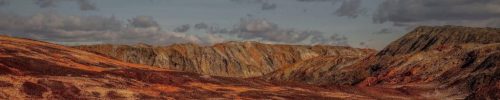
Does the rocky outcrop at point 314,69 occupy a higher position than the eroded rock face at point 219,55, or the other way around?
the eroded rock face at point 219,55

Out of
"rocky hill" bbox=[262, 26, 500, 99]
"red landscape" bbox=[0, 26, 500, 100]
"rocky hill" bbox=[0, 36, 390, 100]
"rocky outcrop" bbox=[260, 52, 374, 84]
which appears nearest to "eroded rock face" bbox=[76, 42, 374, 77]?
"rocky outcrop" bbox=[260, 52, 374, 84]

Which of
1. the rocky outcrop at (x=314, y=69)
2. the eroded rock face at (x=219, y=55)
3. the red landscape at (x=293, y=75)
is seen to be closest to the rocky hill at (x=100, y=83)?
the red landscape at (x=293, y=75)

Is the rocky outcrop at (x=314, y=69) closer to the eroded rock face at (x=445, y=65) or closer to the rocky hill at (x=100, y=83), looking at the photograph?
the eroded rock face at (x=445, y=65)

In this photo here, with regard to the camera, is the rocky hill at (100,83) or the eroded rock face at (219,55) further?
the eroded rock face at (219,55)

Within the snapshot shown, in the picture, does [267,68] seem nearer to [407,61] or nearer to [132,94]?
[407,61]

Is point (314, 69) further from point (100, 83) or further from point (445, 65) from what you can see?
point (100, 83)

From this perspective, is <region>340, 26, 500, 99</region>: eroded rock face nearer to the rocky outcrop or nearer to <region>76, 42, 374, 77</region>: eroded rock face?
the rocky outcrop

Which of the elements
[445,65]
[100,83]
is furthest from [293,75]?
[100,83]

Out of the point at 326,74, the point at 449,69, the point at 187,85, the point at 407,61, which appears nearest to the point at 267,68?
the point at 326,74
